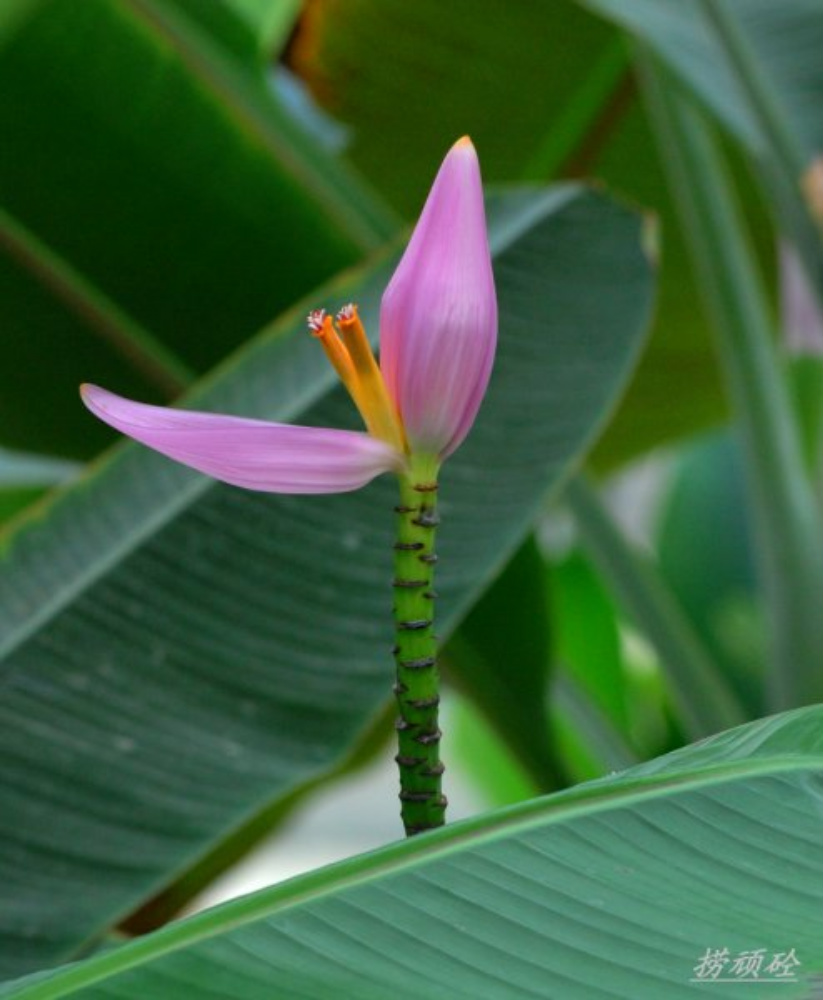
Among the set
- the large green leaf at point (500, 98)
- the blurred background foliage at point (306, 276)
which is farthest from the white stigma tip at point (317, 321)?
the large green leaf at point (500, 98)

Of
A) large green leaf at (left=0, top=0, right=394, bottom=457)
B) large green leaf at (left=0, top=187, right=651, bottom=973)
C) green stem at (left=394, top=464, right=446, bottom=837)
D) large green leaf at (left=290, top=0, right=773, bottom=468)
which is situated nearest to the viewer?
→ green stem at (left=394, top=464, right=446, bottom=837)

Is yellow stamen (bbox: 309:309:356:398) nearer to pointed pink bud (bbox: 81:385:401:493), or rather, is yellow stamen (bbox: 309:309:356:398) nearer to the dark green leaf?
pointed pink bud (bbox: 81:385:401:493)

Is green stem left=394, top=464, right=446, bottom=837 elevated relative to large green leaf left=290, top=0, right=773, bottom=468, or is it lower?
lower

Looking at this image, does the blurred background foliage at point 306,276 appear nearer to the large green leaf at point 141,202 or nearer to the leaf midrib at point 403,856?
the large green leaf at point 141,202

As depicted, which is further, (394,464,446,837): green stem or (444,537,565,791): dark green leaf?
(444,537,565,791): dark green leaf

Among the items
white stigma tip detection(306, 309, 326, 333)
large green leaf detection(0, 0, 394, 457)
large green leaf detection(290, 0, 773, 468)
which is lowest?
white stigma tip detection(306, 309, 326, 333)

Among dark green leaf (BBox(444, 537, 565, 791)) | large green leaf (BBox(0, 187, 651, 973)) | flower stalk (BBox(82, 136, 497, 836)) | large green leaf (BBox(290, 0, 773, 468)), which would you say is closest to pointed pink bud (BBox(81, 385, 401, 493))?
flower stalk (BBox(82, 136, 497, 836))

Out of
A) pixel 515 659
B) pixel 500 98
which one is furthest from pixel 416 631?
pixel 500 98
